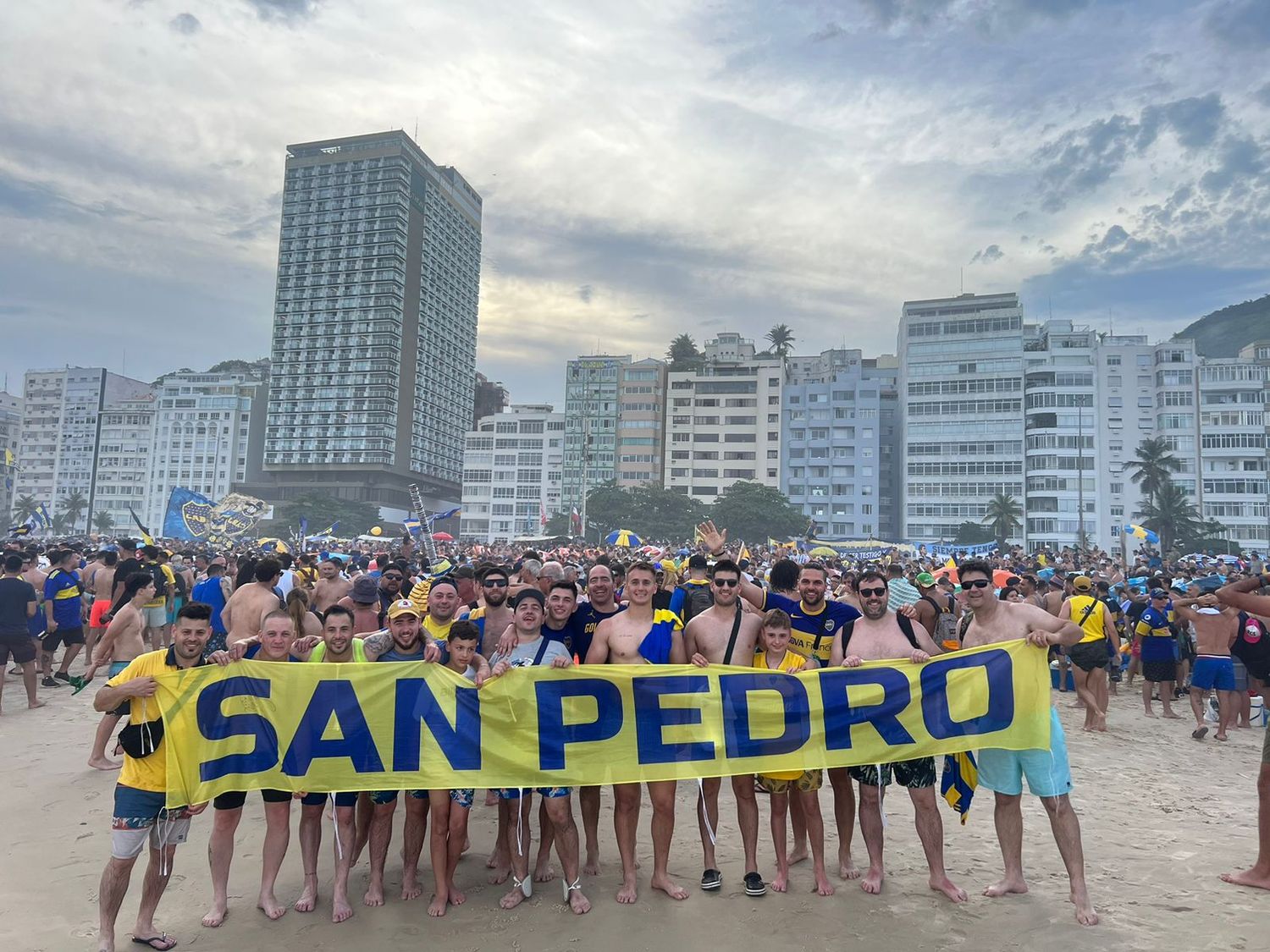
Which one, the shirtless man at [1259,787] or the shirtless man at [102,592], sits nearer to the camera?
the shirtless man at [1259,787]

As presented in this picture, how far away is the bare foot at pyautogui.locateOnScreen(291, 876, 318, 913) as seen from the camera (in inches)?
194

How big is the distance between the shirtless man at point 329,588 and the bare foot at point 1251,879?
8.96 metres

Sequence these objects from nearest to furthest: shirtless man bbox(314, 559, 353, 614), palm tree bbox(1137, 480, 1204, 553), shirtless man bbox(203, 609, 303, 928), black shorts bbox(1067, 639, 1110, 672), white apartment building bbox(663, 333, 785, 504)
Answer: shirtless man bbox(203, 609, 303, 928) → shirtless man bbox(314, 559, 353, 614) → black shorts bbox(1067, 639, 1110, 672) → palm tree bbox(1137, 480, 1204, 553) → white apartment building bbox(663, 333, 785, 504)

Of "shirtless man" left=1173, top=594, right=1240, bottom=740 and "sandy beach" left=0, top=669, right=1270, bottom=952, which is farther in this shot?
"shirtless man" left=1173, top=594, right=1240, bottom=740

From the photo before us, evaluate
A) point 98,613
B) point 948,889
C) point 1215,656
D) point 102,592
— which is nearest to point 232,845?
point 948,889

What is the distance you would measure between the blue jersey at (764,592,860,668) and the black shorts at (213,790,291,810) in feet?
11.9

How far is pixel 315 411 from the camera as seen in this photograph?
114312 mm

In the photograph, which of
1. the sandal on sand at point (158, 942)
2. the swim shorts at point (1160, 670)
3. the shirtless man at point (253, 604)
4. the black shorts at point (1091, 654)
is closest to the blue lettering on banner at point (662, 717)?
the sandal on sand at point (158, 942)

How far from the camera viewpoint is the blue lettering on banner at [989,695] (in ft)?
17.8

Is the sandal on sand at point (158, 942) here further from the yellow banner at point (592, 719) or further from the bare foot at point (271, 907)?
the yellow banner at point (592, 719)

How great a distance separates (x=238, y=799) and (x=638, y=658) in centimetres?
271

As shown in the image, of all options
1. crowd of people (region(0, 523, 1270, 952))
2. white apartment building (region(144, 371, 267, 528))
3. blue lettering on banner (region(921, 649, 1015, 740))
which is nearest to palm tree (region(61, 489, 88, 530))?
white apartment building (region(144, 371, 267, 528))

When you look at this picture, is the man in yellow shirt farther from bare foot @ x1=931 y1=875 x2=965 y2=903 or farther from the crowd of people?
bare foot @ x1=931 y1=875 x2=965 y2=903

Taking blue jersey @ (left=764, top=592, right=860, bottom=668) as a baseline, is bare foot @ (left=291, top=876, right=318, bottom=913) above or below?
below
